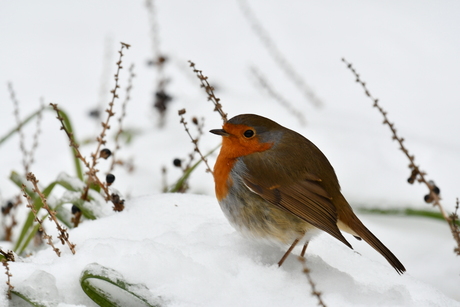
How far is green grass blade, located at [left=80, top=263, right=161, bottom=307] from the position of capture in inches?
74.1

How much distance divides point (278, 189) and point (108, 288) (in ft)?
2.41

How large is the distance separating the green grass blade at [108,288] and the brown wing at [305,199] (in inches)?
23.8

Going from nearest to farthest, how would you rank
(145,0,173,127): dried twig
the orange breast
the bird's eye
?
1. the orange breast
2. the bird's eye
3. (145,0,173,127): dried twig

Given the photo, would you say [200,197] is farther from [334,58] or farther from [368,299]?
[334,58]

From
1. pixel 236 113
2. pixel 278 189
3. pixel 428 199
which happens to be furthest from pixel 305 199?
pixel 236 113

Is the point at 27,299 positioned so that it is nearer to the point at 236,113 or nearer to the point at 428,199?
the point at 428,199

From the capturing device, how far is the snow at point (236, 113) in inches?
80.2

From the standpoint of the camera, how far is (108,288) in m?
1.93

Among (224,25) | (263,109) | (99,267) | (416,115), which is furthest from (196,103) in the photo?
(99,267)

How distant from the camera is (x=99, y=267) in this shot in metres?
1.90

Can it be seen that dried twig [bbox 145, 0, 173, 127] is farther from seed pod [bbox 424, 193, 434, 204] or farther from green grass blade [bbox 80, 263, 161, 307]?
green grass blade [bbox 80, 263, 161, 307]

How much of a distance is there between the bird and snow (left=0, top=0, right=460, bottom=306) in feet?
0.38

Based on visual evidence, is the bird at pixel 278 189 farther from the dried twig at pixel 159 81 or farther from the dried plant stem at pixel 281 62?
the dried plant stem at pixel 281 62

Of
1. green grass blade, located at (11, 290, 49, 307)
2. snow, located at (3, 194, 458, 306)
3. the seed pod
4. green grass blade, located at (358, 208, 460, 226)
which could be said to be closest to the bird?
snow, located at (3, 194, 458, 306)
